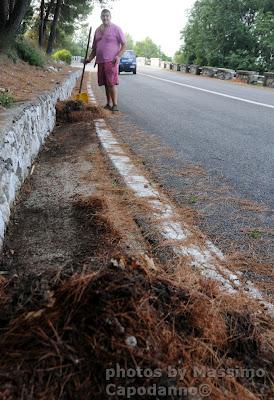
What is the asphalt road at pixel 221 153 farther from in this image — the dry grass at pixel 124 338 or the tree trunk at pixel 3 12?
the tree trunk at pixel 3 12

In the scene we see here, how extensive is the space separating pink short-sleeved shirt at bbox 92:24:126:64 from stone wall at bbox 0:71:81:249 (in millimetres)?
2893

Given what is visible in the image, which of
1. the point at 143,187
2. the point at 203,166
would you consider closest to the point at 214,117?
the point at 203,166

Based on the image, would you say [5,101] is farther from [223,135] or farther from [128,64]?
[128,64]

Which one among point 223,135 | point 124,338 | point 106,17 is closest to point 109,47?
point 106,17

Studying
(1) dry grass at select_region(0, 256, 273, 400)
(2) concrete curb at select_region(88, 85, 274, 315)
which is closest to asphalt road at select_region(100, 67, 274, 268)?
(2) concrete curb at select_region(88, 85, 274, 315)

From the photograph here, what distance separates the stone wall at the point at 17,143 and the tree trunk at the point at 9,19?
7628mm

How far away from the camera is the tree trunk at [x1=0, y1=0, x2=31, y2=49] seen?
11.2 meters

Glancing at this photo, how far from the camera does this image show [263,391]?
1362 mm

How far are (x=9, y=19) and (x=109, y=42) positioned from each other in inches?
217

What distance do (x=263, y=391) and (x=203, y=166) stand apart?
9.55 feet

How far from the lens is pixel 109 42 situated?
A: 746cm

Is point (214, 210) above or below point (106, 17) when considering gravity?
below

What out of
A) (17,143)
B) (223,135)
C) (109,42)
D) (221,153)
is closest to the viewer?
(17,143)

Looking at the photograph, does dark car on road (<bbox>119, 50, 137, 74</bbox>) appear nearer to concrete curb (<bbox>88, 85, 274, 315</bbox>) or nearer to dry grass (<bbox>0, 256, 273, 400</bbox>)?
concrete curb (<bbox>88, 85, 274, 315</bbox>)
